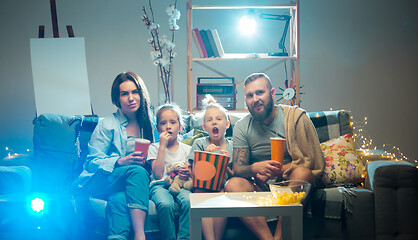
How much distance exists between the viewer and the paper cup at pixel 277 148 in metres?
2.05

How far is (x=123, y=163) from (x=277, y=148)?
32.7 inches

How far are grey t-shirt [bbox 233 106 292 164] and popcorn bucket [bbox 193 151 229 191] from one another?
0.22 meters

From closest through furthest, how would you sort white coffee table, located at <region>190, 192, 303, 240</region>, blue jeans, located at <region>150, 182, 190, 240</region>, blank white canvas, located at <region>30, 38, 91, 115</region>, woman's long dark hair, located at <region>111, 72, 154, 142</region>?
white coffee table, located at <region>190, 192, 303, 240</region> < blue jeans, located at <region>150, 182, 190, 240</region> < woman's long dark hair, located at <region>111, 72, 154, 142</region> < blank white canvas, located at <region>30, 38, 91, 115</region>

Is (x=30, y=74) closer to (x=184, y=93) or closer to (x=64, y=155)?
(x=184, y=93)

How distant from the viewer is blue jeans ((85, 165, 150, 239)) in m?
2.01

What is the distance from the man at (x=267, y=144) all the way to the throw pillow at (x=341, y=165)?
0.09m

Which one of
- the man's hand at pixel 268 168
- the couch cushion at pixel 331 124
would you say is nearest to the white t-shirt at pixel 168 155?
the man's hand at pixel 268 168

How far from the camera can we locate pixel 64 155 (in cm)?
245

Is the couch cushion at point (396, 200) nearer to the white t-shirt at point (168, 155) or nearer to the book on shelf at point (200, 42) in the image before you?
the white t-shirt at point (168, 155)

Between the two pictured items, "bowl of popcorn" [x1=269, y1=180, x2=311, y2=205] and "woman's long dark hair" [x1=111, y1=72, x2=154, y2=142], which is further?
"woman's long dark hair" [x1=111, y1=72, x2=154, y2=142]

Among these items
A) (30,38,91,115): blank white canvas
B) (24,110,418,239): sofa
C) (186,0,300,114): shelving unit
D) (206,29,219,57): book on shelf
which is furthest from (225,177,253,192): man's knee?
(30,38,91,115): blank white canvas

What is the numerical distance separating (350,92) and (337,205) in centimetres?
215

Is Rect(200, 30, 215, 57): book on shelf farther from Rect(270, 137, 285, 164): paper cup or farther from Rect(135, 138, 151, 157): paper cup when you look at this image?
Rect(270, 137, 285, 164): paper cup

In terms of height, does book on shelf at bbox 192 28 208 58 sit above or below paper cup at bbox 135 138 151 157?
above
